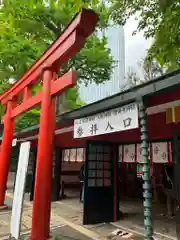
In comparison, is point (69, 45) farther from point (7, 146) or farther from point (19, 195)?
point (7, 146)

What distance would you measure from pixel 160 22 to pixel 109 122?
4.78m

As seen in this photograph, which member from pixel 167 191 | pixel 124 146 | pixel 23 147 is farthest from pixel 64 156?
pixel 23 147

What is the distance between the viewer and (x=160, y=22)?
7.65 metres

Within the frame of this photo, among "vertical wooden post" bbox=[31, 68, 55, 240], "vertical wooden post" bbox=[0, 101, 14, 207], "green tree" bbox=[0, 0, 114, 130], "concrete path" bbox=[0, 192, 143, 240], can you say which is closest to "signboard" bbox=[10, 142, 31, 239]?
"vertical wooden post" bbox=[31, 68, 55, 240]

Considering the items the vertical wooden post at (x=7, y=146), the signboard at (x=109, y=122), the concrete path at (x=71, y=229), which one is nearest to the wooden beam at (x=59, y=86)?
the signboard at (x=109, y=122)

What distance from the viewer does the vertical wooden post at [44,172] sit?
512 cm

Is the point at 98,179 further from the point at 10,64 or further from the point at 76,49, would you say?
the point at 10,64

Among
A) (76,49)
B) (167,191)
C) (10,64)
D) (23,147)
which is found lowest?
(167,191)

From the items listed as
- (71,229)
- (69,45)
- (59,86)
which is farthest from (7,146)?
(69,45)

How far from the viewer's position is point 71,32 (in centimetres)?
491

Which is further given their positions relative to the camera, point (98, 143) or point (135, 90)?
point (98, 143)

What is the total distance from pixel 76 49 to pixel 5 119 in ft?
19.4

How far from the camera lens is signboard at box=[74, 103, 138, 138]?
14.6ft

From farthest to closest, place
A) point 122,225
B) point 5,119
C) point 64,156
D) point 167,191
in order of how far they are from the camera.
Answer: point 64,156 < point 5,119 < point 167,191 < point 122,225
